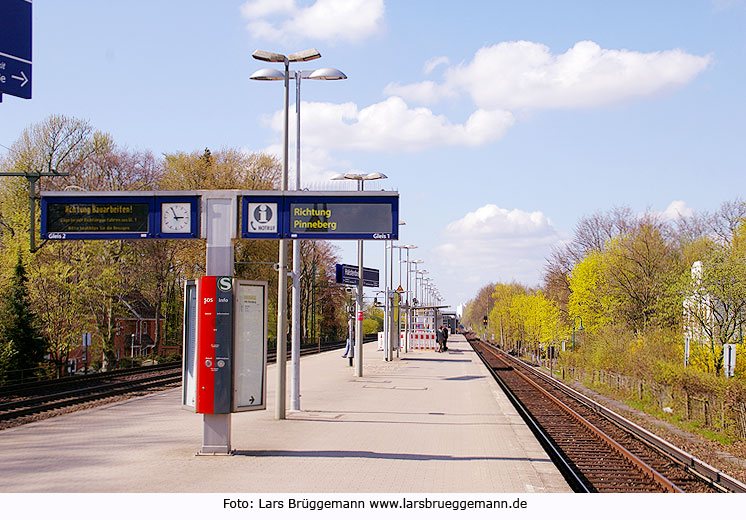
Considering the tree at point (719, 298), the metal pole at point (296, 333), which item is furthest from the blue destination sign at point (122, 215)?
the tree at point (719, 298)

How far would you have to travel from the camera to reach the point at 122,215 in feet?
35.7

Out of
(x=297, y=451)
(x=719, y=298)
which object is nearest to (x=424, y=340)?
(x=719, y=298)

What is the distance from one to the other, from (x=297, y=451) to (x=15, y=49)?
22.8 ft

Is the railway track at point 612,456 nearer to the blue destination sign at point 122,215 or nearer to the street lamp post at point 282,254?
the street lamp post at point 282,254

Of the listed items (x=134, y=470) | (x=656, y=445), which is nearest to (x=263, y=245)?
(x=656, y=445)

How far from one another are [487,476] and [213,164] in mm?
34512

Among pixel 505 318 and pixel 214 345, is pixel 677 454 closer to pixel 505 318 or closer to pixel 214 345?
pixel 214 345

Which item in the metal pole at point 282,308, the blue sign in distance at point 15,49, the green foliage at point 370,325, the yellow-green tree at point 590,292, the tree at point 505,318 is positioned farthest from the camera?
the green foliage at point 370,325

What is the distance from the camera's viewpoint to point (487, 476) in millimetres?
9516

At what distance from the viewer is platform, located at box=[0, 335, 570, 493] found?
8.71m

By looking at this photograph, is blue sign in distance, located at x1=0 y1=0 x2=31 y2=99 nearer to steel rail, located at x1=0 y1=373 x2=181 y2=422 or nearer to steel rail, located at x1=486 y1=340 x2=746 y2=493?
steel rail, located at x1=0 y1=373 x2=181 y2=422

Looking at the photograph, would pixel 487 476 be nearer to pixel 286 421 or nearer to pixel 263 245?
pixel 286 421

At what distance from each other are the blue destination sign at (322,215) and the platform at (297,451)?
3214mm

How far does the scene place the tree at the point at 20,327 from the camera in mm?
27078
